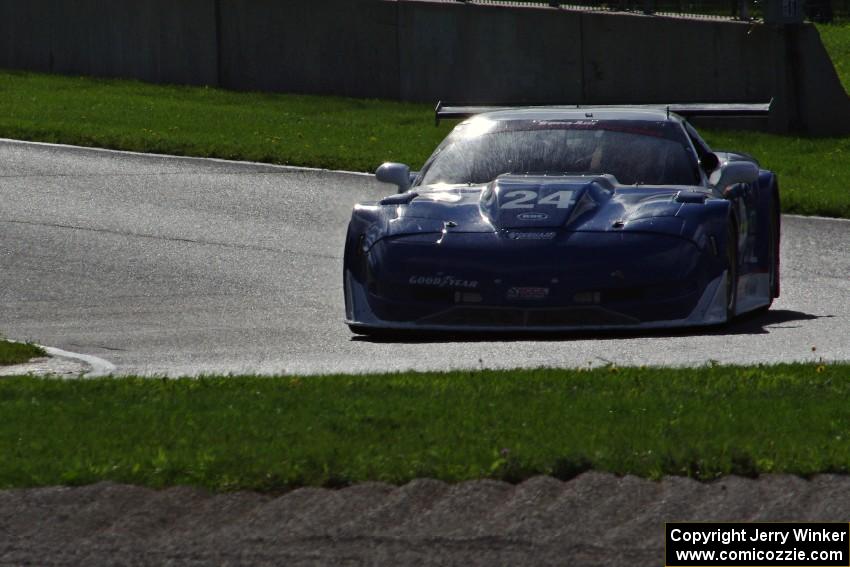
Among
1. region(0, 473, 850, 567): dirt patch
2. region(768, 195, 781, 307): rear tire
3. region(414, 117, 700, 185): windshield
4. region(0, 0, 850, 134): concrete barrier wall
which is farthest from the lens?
region(0, 0, 850, 134): concrete barrier wall

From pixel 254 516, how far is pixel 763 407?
2.55m

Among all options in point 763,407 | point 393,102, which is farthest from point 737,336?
point 393,102

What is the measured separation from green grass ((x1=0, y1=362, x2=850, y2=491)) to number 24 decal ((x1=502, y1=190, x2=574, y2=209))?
4.86 feet

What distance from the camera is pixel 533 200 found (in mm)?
9352

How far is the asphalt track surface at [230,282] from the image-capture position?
29.7 ft

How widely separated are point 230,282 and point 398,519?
742cm

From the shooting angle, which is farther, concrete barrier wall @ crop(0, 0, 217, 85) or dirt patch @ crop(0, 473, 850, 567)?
concrete barrier wall @ crop(0, 0, 217, 85)

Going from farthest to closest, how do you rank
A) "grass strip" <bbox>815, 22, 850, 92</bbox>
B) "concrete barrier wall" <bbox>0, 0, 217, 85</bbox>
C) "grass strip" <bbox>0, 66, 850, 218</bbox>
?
1. "grass strip" <bbox>815, 22, 850, 92</bbox>
2. "concrete barrier wall" <bbox>0, 0, 217, 85</bbox>
3. "grass strip" <bbox>0, 66, 850, 218</bbox>

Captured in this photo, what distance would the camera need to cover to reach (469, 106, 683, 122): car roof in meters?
10.7

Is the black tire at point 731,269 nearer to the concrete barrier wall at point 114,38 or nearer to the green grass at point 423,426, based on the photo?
the green grass at point 423,426

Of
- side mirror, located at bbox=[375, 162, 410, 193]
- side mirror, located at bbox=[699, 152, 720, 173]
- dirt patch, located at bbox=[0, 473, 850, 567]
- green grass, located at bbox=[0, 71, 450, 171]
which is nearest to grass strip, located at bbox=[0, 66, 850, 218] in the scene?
green grass, located at bbox=[0, 71, 450, 171]

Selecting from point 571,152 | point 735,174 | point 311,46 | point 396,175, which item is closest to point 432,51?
point 311,46

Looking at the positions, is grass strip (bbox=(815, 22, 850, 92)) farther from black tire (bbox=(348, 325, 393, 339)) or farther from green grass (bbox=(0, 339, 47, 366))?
green grass (bbox=(0, 339, 47, 366))

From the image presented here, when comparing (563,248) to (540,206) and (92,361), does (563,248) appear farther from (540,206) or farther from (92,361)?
(92,361)
